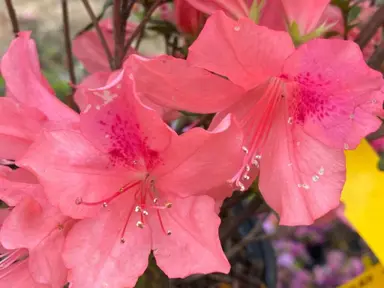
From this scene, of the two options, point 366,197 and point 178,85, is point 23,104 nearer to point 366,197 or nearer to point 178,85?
point 178,85

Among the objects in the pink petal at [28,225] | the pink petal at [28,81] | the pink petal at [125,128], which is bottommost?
the pink petal at [28,225]

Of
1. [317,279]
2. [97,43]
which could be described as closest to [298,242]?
[317,279]

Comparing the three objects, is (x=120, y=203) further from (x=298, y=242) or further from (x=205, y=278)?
(x=298, y=242)

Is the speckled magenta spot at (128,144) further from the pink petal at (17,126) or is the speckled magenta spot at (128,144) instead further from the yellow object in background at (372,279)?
the yellow object in background at (372,279)

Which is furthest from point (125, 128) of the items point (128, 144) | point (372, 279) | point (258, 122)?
point (372, 279)

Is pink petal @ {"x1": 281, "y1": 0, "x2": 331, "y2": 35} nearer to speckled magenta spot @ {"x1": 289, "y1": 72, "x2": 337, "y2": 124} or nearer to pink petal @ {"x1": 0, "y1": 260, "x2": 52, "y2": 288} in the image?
speckled magenta spot @ {"x1": 289, "y1": 72, "x2": 337, "y2": 124}

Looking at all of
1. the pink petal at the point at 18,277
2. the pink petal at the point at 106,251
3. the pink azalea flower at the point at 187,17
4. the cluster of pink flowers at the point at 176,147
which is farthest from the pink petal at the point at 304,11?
the pink petal at the point at 18,277

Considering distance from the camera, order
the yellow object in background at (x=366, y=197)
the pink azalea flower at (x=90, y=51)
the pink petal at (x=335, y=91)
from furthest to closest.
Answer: the pink azalea flower at (x=90, y=51) → the yellow object in background at (x=366, y=197) → the pink petal at (x=335, y=91)
